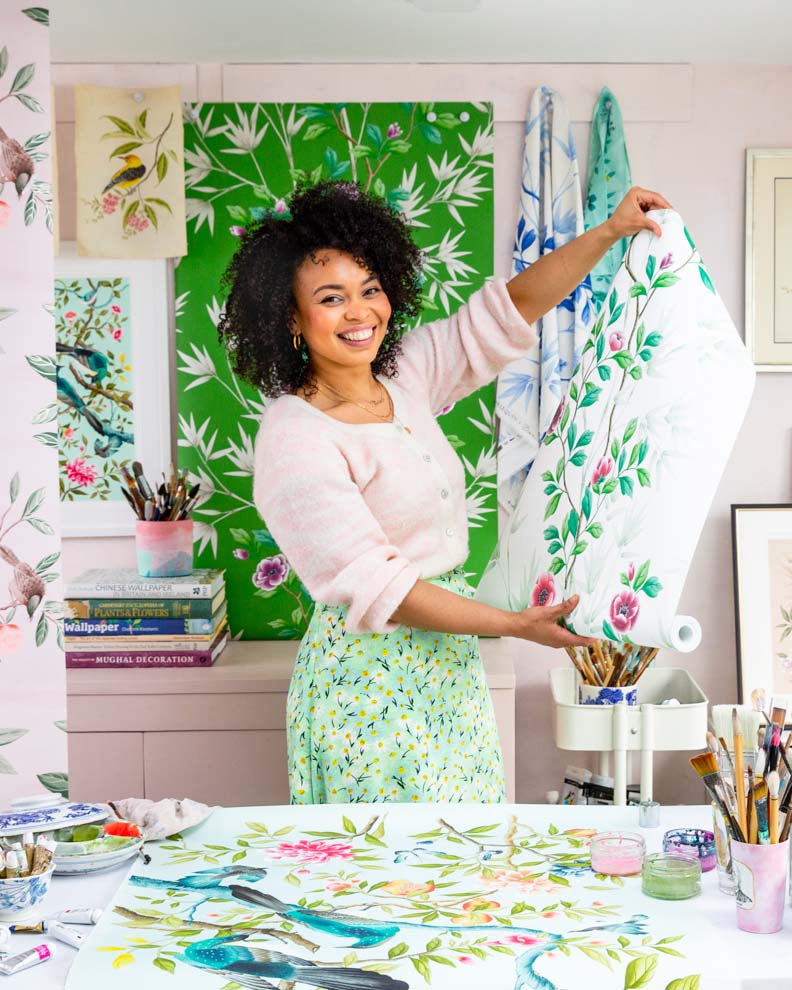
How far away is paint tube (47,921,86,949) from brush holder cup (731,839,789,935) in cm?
77

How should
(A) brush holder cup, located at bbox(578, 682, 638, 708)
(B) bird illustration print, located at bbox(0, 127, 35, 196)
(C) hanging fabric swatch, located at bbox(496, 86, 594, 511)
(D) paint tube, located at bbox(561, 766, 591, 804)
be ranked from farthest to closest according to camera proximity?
(C) hanging fabric swatch, located at bbox(496, 86, 594, 511) → (D) paint tube, located at bbox(561, 766, 591, 804) → (A) brush holder cup, located at bbox(578, 682, 638, 708) → (B) bird illustration print, located at bbox(0, 127, 35, 196)

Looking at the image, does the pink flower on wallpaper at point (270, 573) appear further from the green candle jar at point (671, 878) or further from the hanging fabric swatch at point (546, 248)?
the green candle jar at point (671, 878)

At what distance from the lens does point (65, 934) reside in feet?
4.19

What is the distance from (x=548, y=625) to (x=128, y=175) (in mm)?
1821

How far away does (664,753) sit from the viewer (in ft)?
10.2

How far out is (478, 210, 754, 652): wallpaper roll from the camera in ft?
5.29

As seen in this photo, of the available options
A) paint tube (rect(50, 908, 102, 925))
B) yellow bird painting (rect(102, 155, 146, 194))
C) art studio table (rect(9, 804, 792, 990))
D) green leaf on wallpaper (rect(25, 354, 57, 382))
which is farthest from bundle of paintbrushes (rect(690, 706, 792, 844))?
yellow bird painting (rect(102, 155, 146, 194))

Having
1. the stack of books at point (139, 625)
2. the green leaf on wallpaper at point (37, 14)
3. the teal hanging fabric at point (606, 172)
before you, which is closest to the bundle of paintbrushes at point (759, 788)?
the green leaf on wallpaper at point (37, 14)

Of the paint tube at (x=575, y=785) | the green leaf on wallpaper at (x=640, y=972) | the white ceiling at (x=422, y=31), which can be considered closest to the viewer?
the green leaf on wallpaper at (x=640, y=972)

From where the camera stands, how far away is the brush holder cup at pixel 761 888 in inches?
48.9

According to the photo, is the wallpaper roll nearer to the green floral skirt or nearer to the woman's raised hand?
the woman's raised hand

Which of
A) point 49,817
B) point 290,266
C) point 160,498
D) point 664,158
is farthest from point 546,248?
point 49,817

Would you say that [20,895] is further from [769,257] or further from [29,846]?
[769,257]

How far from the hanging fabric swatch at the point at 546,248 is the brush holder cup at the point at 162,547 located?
37.1 inches
